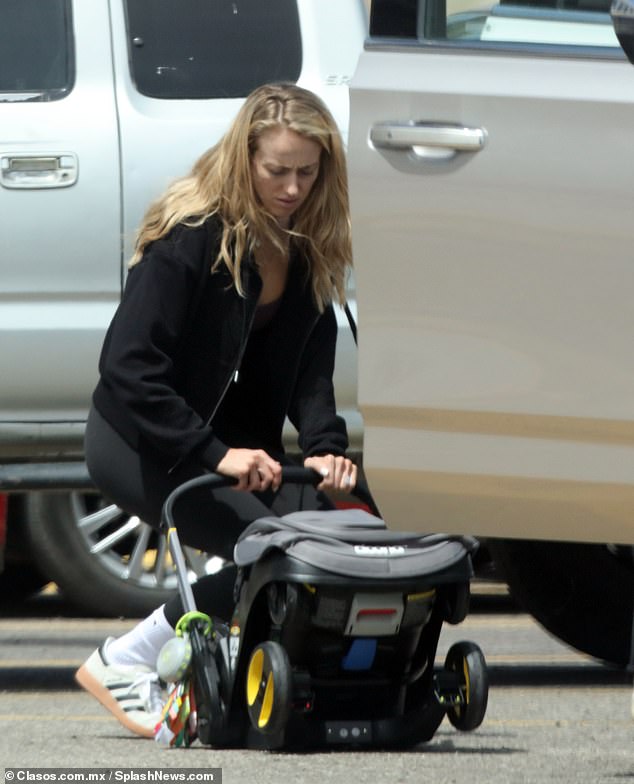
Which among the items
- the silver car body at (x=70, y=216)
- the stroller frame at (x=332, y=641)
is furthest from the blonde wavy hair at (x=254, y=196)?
the silver car body at (x=70, y=216)

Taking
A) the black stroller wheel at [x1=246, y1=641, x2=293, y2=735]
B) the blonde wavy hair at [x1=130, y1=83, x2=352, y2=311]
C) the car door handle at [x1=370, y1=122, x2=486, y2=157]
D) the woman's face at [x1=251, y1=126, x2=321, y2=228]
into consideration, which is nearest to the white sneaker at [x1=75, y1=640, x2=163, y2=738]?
the black stroller wheel at [x1=246, y1=641, x2=293, y2=735]

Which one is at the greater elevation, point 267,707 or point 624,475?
point 624,475

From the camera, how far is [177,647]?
4.04 meters

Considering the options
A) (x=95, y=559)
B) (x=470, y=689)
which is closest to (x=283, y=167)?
(x=470, y=689)

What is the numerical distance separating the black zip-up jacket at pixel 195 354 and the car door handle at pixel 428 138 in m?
1.05

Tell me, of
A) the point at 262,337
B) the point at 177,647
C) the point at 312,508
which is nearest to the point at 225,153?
the point at 262,337

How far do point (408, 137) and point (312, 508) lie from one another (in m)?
1.37

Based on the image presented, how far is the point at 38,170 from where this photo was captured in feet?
16.5

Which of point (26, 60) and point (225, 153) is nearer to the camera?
point (225, 153)

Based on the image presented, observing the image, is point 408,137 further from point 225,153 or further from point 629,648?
point 629,648

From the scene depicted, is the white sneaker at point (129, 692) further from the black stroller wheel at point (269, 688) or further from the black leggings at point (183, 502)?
the black stroller wheel at point (269, 688)

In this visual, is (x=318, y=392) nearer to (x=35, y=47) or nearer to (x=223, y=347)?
(x=223, y=347)

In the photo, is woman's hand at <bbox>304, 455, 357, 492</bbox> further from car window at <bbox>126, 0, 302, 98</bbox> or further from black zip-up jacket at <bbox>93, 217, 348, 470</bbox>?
car window at <bbox>126, 0, 302, 98</bbox>

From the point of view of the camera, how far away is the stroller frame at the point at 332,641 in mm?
3875
